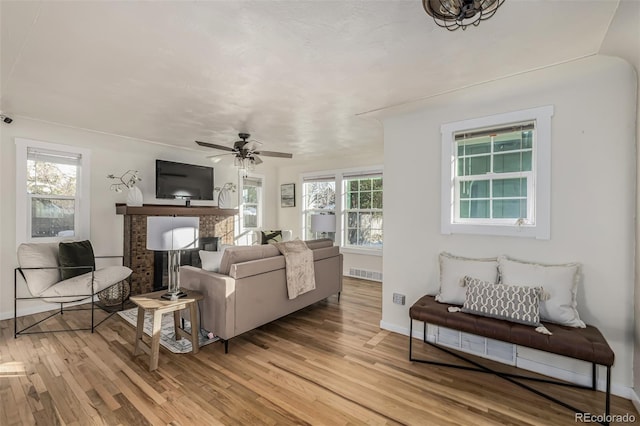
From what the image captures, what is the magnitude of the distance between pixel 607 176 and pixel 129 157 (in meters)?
5.97

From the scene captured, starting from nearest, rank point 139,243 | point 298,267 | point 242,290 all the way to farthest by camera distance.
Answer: point 242,290 → point 298,267 → point 139,243

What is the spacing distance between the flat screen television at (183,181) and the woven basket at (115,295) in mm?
1546

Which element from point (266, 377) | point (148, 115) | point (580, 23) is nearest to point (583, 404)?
point (266, 377)

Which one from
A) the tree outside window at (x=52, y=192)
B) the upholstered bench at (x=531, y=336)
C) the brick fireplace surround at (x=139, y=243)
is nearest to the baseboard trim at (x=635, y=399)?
the upholstered bench at (x=531, y=336)

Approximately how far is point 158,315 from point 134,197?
268 centimetres

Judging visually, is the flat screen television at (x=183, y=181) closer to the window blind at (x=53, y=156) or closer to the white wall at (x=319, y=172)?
the window blind at (x=53, y=156)

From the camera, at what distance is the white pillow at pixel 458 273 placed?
8.64 ft

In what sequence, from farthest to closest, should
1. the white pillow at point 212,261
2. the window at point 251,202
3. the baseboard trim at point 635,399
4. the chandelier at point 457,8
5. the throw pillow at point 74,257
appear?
the window at point 251,202 → the throw pillow at point 74,257 → the white pillow at point 212,261 → the baseboard trim at point 635,399 → the chandelier at point 457,8

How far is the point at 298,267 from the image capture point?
355 centimetres

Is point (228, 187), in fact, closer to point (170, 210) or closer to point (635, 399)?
point (170, 210)

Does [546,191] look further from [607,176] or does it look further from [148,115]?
[148,115]

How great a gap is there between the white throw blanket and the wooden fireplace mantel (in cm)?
241

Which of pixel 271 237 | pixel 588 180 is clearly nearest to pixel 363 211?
pixel 271 237

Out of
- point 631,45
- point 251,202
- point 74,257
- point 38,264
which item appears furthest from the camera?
point 251,202
